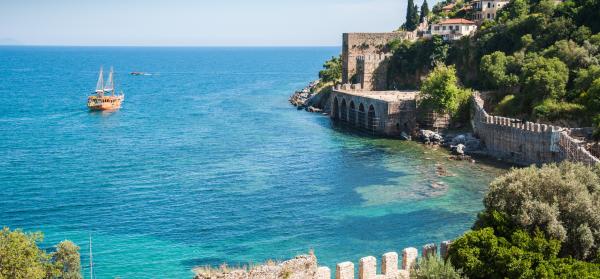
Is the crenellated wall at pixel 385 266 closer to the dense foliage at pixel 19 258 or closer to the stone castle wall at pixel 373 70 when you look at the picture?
the dense foliage at pixel 19 258

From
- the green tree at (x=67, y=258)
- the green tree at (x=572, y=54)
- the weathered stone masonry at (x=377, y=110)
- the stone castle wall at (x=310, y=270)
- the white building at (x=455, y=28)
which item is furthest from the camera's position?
the white building at (x=455, y=28)

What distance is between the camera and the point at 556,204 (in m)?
19.7

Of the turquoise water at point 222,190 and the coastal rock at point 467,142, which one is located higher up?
the coastal rock at point 467,142

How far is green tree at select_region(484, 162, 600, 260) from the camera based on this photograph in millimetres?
19328

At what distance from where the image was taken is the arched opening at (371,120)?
211 feet

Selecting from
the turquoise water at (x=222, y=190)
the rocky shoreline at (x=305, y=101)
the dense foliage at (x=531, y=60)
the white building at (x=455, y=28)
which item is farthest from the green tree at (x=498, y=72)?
the rocky shoreline at (x=305, y=101)

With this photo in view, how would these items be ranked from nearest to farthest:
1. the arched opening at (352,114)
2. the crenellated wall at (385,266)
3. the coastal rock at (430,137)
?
the crenellated wall at (385,266), the coastal rock at (430,137), the arched opening at (352,114)

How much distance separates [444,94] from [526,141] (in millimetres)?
13342

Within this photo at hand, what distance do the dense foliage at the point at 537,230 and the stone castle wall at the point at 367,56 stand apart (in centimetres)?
5754

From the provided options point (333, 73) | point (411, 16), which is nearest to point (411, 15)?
point (411, 16)

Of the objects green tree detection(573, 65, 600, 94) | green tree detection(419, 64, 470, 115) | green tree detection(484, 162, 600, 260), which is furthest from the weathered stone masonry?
green tree detection(484, 162, 600, 260)

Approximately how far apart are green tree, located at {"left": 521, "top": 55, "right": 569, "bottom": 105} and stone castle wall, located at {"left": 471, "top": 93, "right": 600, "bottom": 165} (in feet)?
10.2

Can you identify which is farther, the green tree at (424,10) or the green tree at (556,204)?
the green tree at (424,10)

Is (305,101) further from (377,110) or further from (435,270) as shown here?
(435,270)
